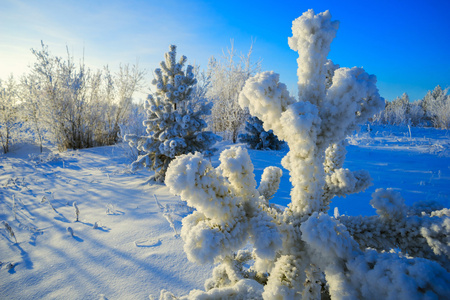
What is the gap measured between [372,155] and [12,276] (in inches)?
342

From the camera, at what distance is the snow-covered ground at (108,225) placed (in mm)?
1853

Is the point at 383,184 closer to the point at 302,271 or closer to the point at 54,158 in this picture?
the point at 302,271

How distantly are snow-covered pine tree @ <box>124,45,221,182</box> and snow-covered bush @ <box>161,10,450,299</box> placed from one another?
398cm

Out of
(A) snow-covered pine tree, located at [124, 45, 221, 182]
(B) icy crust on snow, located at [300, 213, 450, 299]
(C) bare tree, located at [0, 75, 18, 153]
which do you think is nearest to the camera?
(B) icy crust on snow, located at [300, 213, 450, 299]

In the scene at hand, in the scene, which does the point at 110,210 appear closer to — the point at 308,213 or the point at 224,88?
the point at 308,213

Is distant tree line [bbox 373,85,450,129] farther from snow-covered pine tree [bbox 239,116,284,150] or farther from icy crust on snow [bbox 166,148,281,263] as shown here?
icy crust on snow [bbox 166,148,281,263]

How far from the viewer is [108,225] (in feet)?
9.75

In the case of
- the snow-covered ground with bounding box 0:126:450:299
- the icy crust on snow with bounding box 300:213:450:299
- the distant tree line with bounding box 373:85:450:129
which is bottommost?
the snow-covered ground with bounding box 0:126:450:299

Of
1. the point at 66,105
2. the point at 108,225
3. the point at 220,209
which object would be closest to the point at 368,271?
the point at 220,209

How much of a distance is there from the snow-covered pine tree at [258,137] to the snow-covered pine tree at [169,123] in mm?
3652

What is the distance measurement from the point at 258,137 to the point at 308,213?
8060 mm

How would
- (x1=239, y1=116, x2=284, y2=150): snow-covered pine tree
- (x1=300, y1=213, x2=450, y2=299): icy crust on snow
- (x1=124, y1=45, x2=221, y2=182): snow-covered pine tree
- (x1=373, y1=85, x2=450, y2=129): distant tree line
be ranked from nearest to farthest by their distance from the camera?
(x1=300, y1=213, x2=450, y2=299): icy crust on snow
(x1=124, y1=45, x2=221, y2=182): snow-covered pine tree
(x1=239, y1=116, x2=284, y2=150): snow-covered pine tree
(x1=373, y1=85, x2=450, y2=129): distant tree line

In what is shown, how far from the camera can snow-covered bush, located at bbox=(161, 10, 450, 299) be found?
638 millimetres

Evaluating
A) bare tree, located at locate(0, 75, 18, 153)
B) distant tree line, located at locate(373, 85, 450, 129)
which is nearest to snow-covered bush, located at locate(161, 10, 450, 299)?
bare tree, located at locate(0, 75, 18, 153)
